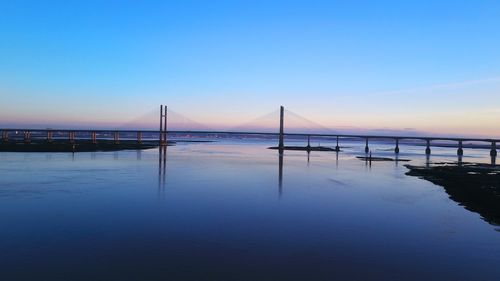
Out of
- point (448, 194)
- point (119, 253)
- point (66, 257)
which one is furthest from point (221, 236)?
point (448, 194)

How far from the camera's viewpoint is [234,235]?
10797 millimetres

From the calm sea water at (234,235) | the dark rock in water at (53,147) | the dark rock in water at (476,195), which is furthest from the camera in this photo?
the dark rock in water at (53,147)

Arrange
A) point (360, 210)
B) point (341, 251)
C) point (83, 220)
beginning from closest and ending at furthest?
point (341, 251)
point (83, 220)
point (360, 210)

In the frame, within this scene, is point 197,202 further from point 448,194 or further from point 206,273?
point 448,194

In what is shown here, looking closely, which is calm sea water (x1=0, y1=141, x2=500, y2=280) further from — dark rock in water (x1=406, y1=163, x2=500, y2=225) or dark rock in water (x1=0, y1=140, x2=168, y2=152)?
dark rock in water (x1=0, y1=140, x2=168, y2=152)

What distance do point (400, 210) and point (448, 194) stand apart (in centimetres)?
627

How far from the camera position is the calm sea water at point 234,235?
26.0ft

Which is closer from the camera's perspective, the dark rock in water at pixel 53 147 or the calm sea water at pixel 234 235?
the calm sea water at pixel 234 235

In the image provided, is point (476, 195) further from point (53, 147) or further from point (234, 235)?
point (53, 147)

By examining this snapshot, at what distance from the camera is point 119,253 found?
8.75 meters

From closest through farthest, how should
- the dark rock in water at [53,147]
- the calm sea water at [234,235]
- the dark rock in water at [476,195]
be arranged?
1. the calm sea water at [234,235]
2. the dark rock in water at [476,195]
3. the dark rock in water at [53,147]

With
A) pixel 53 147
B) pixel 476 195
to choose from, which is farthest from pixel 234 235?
pixel 53 147

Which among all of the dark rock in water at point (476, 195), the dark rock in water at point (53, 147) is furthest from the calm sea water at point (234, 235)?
the dark rock in water at point (53, 147)

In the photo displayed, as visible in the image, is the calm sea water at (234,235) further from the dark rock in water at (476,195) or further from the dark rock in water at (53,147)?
the dark rock in water at (53,147)
